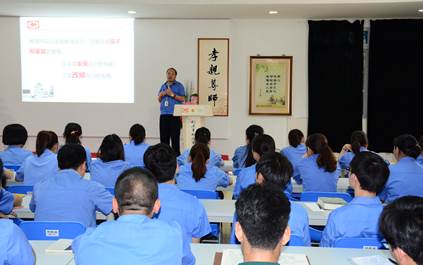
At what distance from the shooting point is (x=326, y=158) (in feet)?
13.6

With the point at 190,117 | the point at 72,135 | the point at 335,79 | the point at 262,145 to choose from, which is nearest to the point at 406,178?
the point at 262,145

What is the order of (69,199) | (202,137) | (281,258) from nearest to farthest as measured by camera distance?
(281,258) → (69,199) → (202,137)

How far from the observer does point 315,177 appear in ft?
13.7

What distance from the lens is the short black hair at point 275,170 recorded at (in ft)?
8.63

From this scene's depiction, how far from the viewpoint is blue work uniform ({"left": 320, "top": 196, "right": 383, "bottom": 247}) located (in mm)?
2467

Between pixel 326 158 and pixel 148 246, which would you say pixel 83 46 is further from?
pixel 148 246

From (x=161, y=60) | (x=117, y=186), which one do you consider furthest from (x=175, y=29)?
(x=117, y=186)

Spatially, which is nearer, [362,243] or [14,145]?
[362,243]

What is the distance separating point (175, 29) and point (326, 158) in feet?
15.9

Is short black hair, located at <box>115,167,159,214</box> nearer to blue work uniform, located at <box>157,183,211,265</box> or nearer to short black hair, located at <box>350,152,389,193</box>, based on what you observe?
blue work uniform, located at <box>157,183,211,265</box>

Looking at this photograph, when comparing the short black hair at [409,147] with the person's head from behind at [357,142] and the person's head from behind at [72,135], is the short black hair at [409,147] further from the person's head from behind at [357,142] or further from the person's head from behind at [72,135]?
the person's head from behind at [72,135]

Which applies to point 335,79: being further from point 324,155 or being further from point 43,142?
point 43,142

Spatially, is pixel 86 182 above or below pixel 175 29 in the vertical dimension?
below

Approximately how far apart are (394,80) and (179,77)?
3.71m
